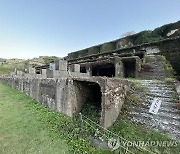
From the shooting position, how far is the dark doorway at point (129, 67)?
10352mm

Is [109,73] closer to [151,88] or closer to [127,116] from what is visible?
[151,88]

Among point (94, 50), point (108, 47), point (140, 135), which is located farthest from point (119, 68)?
point (94, 50)

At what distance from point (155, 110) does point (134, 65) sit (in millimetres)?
6514

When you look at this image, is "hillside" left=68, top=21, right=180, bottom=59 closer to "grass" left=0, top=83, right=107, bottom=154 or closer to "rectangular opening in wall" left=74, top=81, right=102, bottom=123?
"rectangular opening in wall" left=74, top=81, right=102, bottom=123

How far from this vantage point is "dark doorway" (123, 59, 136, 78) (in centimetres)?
1035

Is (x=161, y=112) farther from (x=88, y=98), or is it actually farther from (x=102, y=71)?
(x=102, y=71)

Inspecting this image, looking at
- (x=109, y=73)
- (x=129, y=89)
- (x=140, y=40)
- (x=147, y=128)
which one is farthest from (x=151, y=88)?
(x=140, y=40)

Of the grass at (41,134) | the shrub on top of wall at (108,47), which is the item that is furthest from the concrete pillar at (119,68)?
the shrub on top of wall at (108,47)

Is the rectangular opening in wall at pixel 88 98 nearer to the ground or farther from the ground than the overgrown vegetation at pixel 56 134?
farther from the ground

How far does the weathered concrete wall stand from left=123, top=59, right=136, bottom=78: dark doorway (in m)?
5.18

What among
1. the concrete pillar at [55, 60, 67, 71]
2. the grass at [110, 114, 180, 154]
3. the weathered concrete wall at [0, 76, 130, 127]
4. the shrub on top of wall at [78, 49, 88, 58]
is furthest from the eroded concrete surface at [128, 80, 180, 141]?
the shrub on top of wall at [78, 49, 88, 58]

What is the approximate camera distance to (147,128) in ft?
12.6

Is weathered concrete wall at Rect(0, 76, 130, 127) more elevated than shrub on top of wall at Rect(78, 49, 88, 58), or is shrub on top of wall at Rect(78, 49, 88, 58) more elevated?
shrub on top of wall at Rect(78, 49, 88, 58)

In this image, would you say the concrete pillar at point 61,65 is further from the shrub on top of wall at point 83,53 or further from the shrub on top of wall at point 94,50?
the shrub on top of wall at point 83,53
